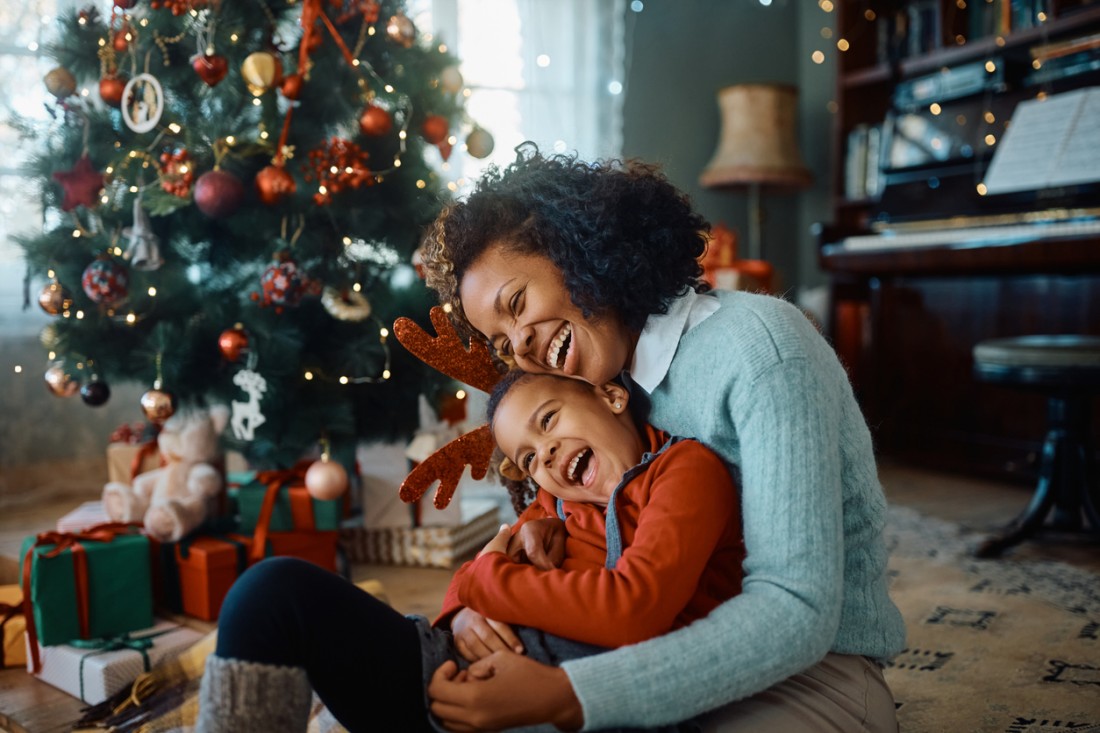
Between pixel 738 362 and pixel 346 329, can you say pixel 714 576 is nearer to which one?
pixel 738 362

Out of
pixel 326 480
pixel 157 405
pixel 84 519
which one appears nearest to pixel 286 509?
pixel 326 480

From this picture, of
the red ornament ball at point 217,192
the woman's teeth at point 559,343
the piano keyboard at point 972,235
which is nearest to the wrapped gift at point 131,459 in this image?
the red ornament ball at point 217,192

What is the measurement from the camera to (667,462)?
89 cm

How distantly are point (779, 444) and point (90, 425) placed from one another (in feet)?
8.63

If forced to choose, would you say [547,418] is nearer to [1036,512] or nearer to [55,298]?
[55,298]

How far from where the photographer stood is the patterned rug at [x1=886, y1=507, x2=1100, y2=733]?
133 cm

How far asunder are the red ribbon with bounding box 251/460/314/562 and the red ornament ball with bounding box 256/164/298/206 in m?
0.59

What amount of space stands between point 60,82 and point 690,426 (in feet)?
5.12

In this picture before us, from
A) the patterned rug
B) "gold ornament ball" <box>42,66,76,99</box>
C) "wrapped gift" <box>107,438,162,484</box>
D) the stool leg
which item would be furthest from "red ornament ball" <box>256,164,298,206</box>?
the stool leg

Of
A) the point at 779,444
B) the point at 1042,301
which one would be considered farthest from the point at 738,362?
the point at 1042,301

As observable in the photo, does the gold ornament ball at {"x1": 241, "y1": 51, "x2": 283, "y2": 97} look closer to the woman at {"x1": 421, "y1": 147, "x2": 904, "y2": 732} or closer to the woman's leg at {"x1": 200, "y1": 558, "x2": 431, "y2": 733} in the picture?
the woman at {"x1": 421, "y1": 147, "x2": 904, "y2": 732}

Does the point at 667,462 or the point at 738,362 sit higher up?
the point at 738,362

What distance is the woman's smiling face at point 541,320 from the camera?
956 mm

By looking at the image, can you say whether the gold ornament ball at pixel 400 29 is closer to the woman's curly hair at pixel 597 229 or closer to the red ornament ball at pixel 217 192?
the red ornament ball at pixel 217 192
